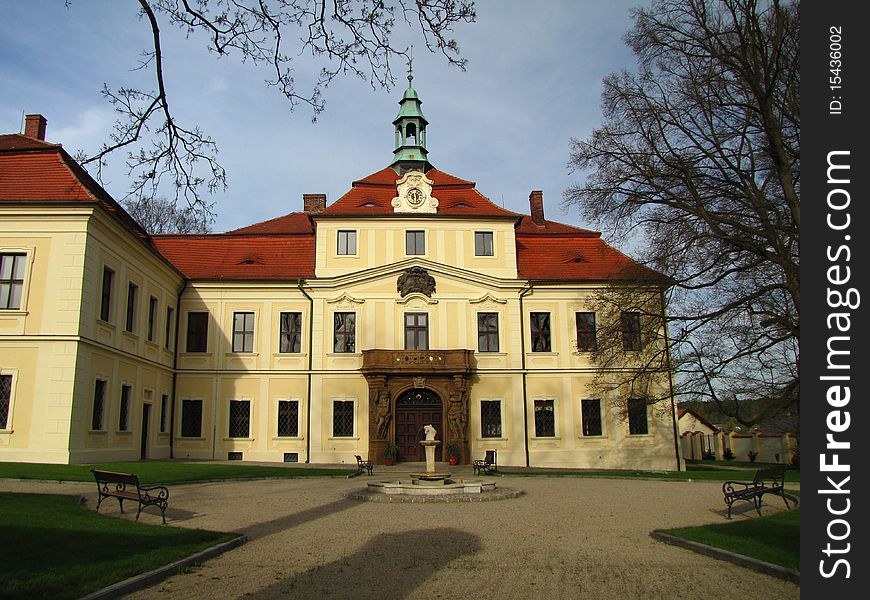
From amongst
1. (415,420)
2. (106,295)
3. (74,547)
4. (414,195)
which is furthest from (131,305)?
(74,547)

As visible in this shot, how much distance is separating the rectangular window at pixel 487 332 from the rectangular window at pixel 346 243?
629cm

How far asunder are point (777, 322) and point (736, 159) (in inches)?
163

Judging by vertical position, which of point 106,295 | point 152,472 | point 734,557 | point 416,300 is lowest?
point 734,557

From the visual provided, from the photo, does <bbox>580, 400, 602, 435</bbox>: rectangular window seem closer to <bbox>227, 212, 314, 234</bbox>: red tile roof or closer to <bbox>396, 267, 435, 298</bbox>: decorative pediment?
<bbox>396, 267, 435, 298</bbox>: decorative pediment

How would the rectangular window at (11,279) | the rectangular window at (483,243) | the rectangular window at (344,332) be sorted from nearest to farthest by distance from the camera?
the rectangular window at (11,279)
the rectangular window at (344,332)
the rectangular window at (483,243)

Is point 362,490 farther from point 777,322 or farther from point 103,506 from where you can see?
point 777,322

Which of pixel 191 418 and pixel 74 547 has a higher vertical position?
pixel 191 418

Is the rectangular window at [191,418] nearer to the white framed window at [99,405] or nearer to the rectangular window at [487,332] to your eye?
the white framed window at [99,405]

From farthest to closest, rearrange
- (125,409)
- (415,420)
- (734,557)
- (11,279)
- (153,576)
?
(415,420)
(125,409)
(11,279)
(734,557)
(153,576)

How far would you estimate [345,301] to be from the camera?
30141mm

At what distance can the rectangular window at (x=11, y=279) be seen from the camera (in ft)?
68.7

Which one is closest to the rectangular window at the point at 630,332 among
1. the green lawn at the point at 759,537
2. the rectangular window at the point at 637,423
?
the rectangular window at the point at 637,423

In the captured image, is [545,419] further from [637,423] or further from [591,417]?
[637,423]

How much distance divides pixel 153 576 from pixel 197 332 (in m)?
24.3
